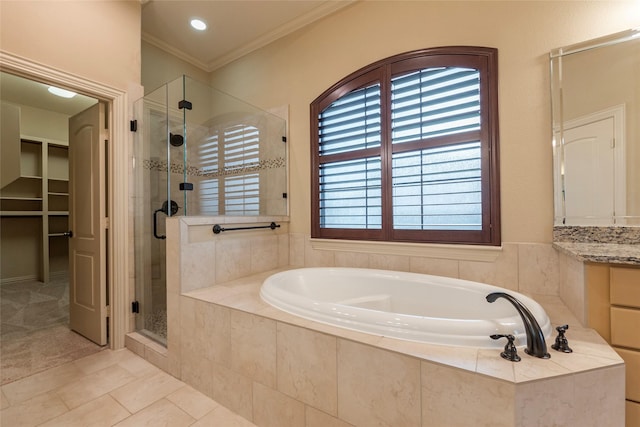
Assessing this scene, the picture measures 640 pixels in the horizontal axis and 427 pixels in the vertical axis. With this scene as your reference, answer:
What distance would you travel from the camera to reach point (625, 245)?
1.44m

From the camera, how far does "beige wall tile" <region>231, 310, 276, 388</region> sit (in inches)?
51.4

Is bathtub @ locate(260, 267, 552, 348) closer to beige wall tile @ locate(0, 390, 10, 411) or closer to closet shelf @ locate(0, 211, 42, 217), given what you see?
beige wall tile @ locate(0, 390, 10, 411)

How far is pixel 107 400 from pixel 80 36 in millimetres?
2453

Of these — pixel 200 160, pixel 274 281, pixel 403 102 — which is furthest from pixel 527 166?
pixel 200 160

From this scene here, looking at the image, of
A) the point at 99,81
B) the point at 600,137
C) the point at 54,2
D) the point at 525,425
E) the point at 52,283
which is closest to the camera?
the point at 525,425

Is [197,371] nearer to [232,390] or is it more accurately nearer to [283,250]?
[232,390]

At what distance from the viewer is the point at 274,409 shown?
4.25 feet

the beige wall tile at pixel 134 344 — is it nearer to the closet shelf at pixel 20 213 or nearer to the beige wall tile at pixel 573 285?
the beige wall tile at pixel 573 285

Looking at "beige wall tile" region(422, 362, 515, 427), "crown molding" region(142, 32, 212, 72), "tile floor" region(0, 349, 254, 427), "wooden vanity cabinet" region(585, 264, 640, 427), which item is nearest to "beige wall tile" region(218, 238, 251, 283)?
"tile floor" region(0, 349, 254, 427)

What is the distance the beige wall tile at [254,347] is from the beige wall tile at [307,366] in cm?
5

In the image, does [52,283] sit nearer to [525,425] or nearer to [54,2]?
[54,2]

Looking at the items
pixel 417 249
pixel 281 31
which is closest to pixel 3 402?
pixel 417 249

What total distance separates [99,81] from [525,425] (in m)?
3.08

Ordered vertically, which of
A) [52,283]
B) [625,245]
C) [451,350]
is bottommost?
[52,283]
